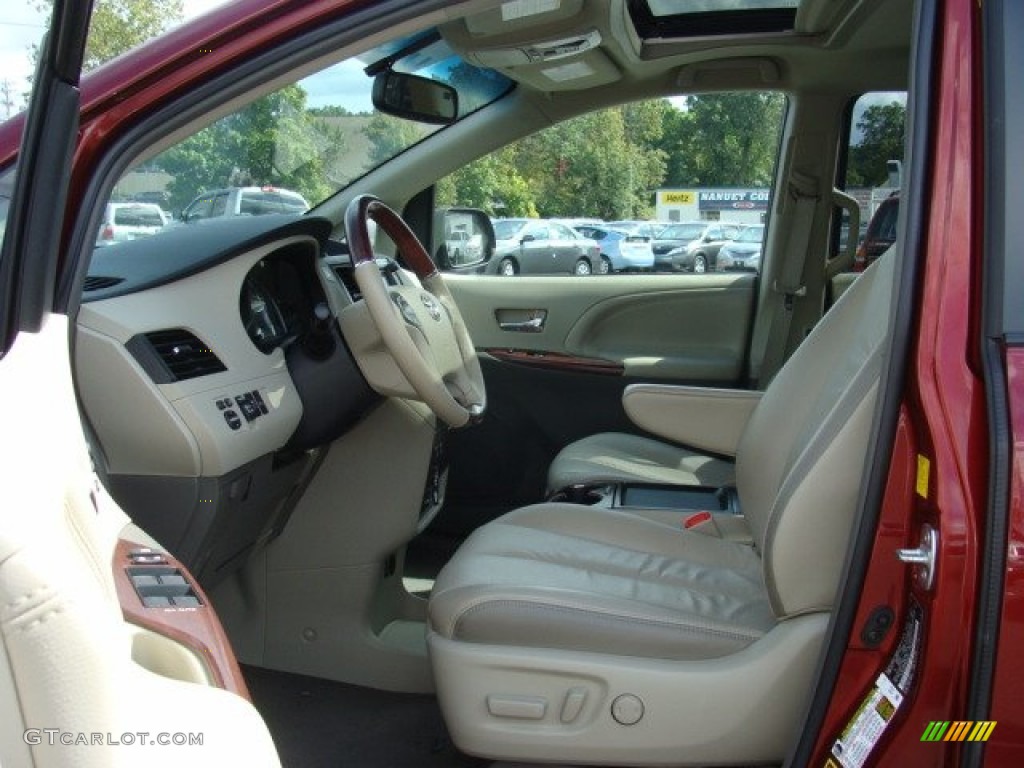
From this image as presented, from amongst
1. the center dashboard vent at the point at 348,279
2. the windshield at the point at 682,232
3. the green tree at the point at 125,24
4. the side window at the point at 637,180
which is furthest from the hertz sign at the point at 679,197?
the green tree at the point at 125,24

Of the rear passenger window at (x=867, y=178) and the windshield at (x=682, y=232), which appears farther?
the windshield at (x=682, y=232)

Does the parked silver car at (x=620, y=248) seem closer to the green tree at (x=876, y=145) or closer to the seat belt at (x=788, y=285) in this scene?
the seat belt at (x=788, y=285)

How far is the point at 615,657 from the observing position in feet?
5.21

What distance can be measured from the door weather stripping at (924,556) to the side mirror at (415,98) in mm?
1827

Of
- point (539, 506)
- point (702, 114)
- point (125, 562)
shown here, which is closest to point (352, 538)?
point (539, 506)

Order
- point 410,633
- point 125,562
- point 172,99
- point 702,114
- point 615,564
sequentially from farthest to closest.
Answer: point 702,114
point 410,633
point 615,564
point 172,99
point 125,562

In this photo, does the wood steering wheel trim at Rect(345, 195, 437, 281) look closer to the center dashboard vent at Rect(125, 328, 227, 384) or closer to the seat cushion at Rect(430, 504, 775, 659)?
the center dashboard vent at Rect(125, 328, 227, 384)

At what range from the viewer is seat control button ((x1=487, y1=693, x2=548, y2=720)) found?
5.23 feet

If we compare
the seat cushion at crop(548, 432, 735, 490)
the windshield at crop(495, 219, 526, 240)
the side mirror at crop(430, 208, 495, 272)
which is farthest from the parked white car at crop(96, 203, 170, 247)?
the windshield at crop(495, 219, 526, 240)

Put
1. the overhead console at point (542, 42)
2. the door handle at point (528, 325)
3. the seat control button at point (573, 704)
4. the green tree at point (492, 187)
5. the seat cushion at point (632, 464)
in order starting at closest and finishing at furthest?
the seat control button at point (573, 704) → the overhead console at point (542, 42) → the seat cushion at point (632, 464) → the green tree at point (492, 187) → the door handle at point (528, 325)

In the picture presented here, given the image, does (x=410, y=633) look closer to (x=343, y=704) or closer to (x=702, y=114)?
(x=343, y=704)

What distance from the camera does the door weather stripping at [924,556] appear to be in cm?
120

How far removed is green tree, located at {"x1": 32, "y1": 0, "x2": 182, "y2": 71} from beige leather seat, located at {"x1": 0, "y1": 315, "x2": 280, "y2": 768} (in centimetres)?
41

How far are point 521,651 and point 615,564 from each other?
33cm
